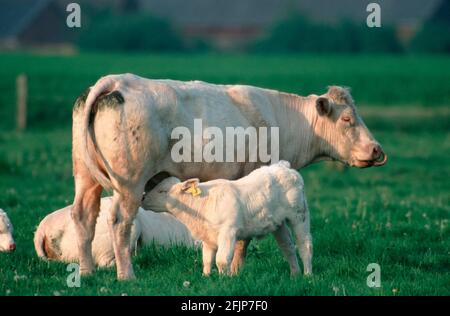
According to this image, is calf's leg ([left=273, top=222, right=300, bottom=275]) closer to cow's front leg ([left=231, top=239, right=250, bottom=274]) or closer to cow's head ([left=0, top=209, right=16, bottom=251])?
cow's front leg ([left=231, top=239, right=250, bottom=274])

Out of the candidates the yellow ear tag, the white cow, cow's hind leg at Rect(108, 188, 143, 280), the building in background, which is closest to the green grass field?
cow's hind leg at Rect(108, 188, 143, 280)

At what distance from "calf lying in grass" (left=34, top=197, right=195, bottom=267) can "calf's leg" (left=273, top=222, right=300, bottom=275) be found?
1665mm

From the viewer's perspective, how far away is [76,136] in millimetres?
9648

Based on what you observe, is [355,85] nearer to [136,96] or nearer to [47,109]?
[47,109]

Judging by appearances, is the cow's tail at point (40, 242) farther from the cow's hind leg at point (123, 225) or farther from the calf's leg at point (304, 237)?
the calf's leg at point (304, 237)

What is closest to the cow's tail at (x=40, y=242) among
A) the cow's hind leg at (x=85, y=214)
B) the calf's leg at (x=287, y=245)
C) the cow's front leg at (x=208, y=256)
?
the cow's hind leg at (x=85, y=214)

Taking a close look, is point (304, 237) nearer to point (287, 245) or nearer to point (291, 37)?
point (287, 245)

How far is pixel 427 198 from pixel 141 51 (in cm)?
6459

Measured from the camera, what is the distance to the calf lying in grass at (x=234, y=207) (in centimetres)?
919

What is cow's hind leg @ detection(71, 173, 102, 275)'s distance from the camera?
9.91 m

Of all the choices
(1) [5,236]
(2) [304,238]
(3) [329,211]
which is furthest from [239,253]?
(3) [329,211]

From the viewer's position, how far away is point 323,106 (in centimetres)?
1112

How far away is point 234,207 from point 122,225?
113 centimetres
